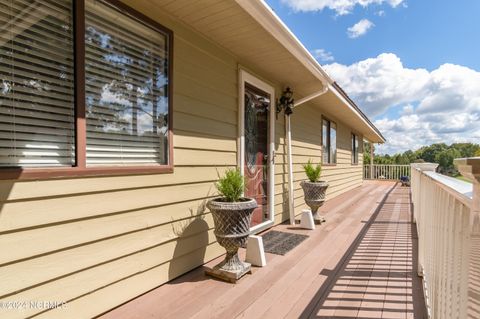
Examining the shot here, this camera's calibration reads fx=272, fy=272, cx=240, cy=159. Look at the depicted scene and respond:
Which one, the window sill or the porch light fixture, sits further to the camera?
the porch light fixture

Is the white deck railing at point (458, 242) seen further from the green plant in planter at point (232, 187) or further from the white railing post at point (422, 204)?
the green plant in planter at point (232, 187)

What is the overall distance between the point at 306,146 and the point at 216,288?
402 cm

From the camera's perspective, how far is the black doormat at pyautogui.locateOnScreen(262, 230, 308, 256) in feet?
10.4

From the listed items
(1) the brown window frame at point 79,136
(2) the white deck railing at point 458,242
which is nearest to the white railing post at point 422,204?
(2) the white deck railing at point 458,242

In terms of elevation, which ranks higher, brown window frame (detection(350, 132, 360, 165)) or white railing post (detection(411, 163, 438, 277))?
brown window frame (detection(350, 132, 360, 165))

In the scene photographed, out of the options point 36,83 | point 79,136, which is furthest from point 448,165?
point 36,83

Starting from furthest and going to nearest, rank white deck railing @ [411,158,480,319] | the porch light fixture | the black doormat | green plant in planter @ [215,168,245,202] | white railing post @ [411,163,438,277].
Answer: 1. the porch light fixture
2. the black doormat
3. green plant in planter @ [215,168,245,202]
4. white railing post @ [411,163,438,277]
5. white deck railing @ [411,158,480,319]

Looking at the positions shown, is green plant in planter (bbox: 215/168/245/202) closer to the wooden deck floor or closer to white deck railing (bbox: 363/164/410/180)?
the wooden deck floor

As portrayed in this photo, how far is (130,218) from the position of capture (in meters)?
2.06

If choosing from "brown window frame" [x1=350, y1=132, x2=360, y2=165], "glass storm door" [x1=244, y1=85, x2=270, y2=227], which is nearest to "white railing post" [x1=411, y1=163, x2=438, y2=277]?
"glass storm door" [x1=244, y1=85, x2=270, y2=227]

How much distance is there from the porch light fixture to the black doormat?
76.5 inches

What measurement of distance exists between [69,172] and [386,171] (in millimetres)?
15653

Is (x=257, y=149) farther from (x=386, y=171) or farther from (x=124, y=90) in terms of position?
(x=386, y=171)

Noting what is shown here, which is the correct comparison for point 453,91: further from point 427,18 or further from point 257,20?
point 257,20
